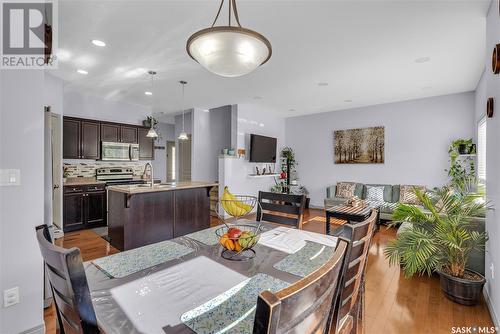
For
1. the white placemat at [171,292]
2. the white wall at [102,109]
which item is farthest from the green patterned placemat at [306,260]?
the white wall at [102,109]

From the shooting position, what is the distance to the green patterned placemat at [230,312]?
2.45 ft

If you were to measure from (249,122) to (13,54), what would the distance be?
481cm

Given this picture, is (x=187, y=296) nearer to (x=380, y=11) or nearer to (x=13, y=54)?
(x=13, y=54)

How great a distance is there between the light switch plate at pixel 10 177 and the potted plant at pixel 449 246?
313cm

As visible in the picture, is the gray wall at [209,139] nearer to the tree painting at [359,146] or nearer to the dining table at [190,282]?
the tree painting at [359,146]

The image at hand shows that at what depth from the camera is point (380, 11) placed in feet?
7.51

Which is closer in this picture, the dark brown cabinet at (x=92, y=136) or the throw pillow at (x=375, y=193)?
the dark brown cabinet at (x=92, y=136)

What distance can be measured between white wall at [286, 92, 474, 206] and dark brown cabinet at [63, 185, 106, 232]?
5.14 metres

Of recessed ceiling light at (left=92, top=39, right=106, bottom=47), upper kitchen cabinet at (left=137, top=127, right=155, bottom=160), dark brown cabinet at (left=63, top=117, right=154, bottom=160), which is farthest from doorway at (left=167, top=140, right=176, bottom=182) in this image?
recessed ceiling light at (left=92, top=39, right=106, bottom=47)

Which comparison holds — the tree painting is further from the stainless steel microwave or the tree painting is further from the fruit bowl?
the fruit bowl

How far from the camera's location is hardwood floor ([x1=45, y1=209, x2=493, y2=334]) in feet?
6.45

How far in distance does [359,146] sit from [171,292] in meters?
6.16

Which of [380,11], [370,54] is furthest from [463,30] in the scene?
[380,11]

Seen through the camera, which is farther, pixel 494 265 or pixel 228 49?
pixel 494 265
